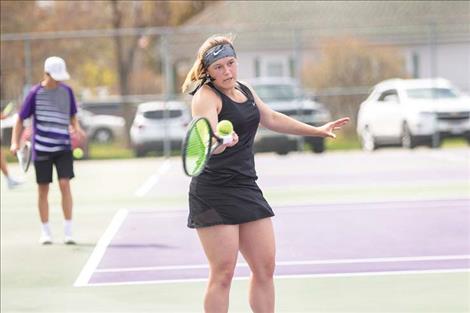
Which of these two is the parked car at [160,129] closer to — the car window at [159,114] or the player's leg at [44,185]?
the car window at [159,114]

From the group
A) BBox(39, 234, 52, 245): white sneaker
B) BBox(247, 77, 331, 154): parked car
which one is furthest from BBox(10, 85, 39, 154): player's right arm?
BBox(247, 77, 331, 154): parked car

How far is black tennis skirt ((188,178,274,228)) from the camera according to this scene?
610 cm

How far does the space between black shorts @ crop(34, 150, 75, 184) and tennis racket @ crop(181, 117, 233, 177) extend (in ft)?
18.0

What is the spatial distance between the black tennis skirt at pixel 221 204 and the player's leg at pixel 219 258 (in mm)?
42

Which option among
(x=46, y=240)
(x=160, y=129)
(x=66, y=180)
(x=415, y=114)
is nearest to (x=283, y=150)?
(x=160, y=129)

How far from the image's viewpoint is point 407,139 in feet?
82.1

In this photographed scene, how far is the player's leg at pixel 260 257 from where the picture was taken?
6.19 m

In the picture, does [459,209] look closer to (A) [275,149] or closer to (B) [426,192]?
(B) [426,192]

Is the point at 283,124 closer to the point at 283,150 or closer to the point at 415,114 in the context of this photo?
the point at 283,150

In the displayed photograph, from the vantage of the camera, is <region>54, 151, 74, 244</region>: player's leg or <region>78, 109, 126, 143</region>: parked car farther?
<region>78, 109, 126, 143</region>: parked car

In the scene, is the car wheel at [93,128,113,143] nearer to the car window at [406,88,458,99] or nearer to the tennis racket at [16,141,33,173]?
the car window at [406,88,458,99]

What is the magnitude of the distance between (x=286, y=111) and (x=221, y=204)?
19871 mm

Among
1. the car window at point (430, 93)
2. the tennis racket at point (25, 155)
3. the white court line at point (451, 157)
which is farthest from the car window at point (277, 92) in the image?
the tennis racket at point (25, 155)

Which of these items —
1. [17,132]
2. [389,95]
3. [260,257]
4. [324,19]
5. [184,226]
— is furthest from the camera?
[324,19]
